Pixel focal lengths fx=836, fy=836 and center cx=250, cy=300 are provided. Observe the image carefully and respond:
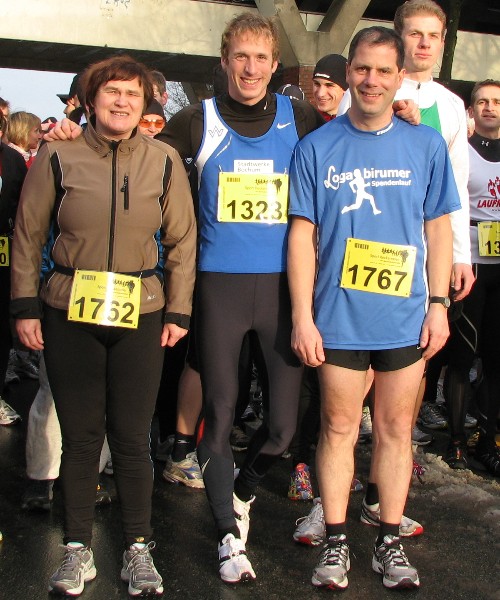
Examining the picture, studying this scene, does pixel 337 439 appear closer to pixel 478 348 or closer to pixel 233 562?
pixel 233 562

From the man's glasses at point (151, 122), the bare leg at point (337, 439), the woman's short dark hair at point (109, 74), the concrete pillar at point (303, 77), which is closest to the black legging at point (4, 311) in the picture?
the man's glasses at point (151, 122)

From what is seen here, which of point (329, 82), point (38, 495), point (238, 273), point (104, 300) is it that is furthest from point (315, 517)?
point (329, 82)

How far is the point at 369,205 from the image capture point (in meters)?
3.27

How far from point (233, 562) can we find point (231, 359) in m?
0.83

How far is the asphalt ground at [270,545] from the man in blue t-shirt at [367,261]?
0.62ft

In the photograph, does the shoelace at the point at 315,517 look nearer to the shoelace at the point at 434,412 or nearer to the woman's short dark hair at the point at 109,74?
the woman's short dark hair at the point at 109,74

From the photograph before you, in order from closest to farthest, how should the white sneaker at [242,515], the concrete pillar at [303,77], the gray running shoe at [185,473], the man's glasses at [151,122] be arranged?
the white sneaker at [242,515], the gray running shoe at [185,473], the man's glasses at [151,122], the concrete pillar at [303,77]

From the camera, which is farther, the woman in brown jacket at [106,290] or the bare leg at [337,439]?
the bare leg at [337,439]

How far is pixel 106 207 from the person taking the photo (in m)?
3.21

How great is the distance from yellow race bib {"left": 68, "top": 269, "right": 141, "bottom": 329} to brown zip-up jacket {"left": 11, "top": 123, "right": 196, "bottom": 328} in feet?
0.12

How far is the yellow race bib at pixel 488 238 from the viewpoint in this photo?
4934 mm

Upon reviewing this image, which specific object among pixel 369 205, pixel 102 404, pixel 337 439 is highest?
pixel 369 205

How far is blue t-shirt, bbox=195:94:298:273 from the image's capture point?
3.44 m

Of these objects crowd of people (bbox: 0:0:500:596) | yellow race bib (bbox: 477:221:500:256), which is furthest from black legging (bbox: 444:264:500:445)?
crowd of people (bbox: 0:0:500:596)
